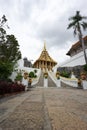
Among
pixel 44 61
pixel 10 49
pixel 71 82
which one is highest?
pixel 44 61

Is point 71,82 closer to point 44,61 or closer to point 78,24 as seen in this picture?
point 78,24

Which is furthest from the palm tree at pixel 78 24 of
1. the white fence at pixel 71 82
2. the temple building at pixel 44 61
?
the temple building at pixel 44 61

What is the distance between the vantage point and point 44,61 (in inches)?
2263

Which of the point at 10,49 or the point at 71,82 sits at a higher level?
the point at 10,49

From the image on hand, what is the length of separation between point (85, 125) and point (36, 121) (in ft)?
3.64

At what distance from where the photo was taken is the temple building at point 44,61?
5641 centimetres

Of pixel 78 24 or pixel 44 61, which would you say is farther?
pixel 44 61

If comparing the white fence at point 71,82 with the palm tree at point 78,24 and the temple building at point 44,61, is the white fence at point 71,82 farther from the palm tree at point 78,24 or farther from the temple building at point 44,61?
the temple building at point 44,61

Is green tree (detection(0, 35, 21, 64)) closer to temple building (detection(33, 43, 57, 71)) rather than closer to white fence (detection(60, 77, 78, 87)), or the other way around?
white fence (detection(60, 77, 78, 87))

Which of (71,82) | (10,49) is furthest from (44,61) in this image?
(71,82)

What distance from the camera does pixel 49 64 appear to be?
59.4m

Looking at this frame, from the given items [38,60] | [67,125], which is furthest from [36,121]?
[38,60]

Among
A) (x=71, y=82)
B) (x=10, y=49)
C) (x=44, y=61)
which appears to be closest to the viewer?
(x=71, y=82)

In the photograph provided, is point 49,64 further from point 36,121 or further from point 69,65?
point 36,121
